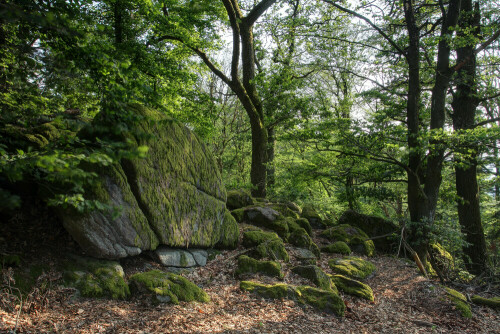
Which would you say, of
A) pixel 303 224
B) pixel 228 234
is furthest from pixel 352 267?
pixel 228 234

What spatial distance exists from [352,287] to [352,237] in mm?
3553

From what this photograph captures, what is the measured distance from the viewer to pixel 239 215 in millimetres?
9180

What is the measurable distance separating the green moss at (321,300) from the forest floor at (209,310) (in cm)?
14

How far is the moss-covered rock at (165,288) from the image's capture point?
466 cm

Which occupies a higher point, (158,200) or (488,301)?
(158,200)

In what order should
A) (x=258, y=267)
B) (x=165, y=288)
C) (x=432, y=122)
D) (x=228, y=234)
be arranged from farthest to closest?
(x=432, y=122)
(x=228, y=234)
(x=258, y=267)
(x=165, y=288)

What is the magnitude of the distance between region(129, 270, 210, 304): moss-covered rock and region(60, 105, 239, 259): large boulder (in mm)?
504

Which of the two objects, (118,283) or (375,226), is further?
(375,226)

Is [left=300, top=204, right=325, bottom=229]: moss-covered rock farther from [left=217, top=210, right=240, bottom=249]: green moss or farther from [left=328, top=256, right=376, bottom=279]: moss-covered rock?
[left=217, top=210, right=240, bottom=249]: green moss

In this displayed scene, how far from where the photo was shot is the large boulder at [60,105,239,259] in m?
4.65

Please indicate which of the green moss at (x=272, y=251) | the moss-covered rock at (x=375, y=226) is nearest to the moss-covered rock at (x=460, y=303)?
the moss-covered rock at (x=375, y=226)

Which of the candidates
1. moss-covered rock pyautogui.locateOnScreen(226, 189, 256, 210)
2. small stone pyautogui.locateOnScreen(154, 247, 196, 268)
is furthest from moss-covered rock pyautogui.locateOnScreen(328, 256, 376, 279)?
small stone pyautogui.locateOnScreen(154, 247, 196, 268)

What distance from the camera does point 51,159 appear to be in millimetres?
2258

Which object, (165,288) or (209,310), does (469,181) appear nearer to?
(209,310)
